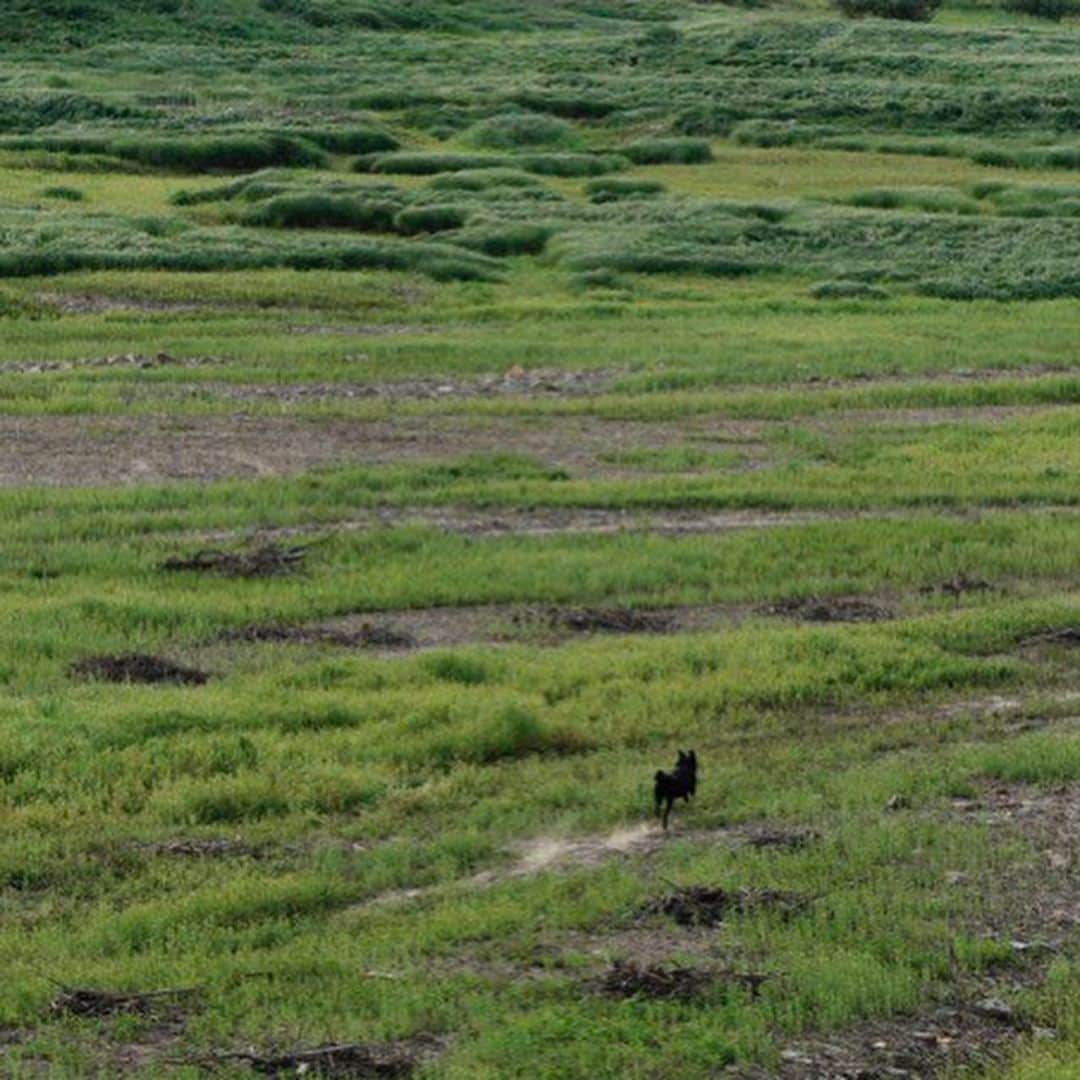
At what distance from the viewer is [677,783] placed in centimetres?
1420

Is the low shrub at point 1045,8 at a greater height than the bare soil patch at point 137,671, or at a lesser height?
greater

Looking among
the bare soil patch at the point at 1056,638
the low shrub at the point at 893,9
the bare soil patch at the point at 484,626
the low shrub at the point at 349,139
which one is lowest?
the bare soil patch at the point at 484,626

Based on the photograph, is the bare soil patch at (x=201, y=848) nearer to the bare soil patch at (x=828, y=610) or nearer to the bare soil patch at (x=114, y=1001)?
the bare soil patch at (x=114, y=1001)

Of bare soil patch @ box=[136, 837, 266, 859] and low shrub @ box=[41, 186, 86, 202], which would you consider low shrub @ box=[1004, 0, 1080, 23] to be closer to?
low shrub @ box=[41, 186, 86, 202]

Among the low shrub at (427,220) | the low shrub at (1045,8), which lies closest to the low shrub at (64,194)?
the low shrub at (427,220)

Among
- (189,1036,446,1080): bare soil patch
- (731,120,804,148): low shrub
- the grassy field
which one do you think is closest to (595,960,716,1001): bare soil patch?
the grassy field

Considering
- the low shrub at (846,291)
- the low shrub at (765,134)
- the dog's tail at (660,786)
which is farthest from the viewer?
the low shrub at (765,134)

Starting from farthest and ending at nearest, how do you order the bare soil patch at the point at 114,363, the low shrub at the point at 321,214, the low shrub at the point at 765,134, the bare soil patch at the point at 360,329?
the low shrub at the point at 765,134 → the low shrub at the point at 321,214 → the bare soil patch at the point at 360,329 → the bare soil patch at the point at 114,363

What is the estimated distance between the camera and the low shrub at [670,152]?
2549 inches

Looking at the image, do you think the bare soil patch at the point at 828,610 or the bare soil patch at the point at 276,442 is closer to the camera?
the bare soil patch at the point at 828,610

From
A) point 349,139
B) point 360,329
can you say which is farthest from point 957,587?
point 349,139

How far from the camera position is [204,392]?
30.9 m

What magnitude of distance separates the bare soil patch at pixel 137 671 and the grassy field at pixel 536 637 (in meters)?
0.05

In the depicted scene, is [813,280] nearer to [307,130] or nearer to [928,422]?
[928,422]
